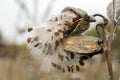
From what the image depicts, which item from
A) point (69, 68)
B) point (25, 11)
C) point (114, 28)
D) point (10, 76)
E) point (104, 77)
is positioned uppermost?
point (114, 28)

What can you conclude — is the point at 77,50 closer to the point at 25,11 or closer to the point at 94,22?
the point at 94,22

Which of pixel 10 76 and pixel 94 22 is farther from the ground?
pixel 94 22

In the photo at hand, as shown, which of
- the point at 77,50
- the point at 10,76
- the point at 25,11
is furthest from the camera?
the point at 10,76

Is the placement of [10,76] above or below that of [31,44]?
below

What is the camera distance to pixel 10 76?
575 centimetres

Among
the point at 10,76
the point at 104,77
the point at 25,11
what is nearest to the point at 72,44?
the point at 25,11

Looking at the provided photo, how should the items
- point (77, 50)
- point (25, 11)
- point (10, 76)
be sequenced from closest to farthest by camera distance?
point (77, 50) → point (25, 11) → point (10, 76)

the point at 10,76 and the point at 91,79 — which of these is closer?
the point at 91,79

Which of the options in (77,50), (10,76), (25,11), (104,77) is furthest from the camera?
(104,77)

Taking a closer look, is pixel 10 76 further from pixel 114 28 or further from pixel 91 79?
pixel 114 28

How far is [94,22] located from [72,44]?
0.19 meters

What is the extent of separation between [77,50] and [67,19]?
7.4 inches

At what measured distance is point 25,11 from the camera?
489cm

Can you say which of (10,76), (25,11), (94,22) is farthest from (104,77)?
(94,22)
